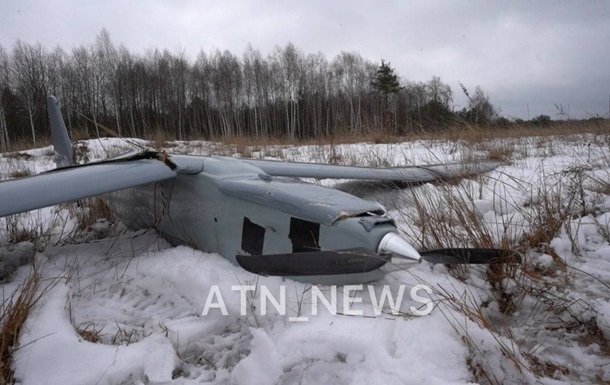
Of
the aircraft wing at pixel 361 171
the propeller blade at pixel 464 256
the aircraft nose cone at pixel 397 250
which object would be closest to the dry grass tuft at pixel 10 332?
the aircraft nose cone at pixel 397 250

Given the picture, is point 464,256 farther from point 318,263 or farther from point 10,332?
point 10,332

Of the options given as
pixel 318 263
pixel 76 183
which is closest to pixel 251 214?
pixel 318 263

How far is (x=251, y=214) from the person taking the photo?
1898 mm

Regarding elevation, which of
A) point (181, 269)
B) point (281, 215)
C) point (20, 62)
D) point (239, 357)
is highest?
point (20, 62)

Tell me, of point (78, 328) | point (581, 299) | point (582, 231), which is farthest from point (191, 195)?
point (582, 231)

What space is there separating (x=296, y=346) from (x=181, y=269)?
95 centimetres

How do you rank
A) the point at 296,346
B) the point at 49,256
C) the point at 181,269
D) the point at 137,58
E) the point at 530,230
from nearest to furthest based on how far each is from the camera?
the point at 296,346, the point at 181,269, the point at 530,230, the point at 49,256, the point at 137,58

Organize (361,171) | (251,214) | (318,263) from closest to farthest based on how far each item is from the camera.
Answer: (318,263)
(251,214)
(361,171)

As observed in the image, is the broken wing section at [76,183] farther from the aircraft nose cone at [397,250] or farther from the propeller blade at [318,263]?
the aircraft nose cone at [397,250]

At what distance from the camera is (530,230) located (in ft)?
7.13

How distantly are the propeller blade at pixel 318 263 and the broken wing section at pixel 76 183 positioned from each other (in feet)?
2.94

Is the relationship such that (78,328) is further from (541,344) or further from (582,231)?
(582,231)

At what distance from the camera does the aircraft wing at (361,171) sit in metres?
3.12

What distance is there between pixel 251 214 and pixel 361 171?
175 cm
